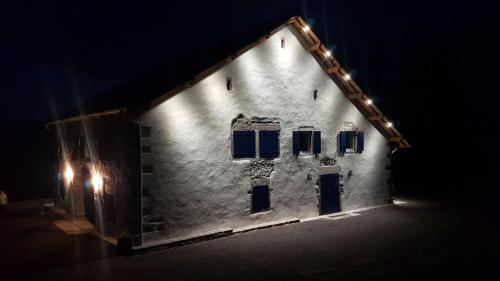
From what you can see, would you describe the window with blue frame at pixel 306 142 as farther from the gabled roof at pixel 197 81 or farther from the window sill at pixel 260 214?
the gabled roof at pixel 197 81

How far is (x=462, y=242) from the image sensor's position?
1114 centimetres

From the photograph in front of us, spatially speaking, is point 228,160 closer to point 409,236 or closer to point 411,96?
point 409,236

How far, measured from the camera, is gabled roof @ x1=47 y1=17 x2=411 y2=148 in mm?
10742

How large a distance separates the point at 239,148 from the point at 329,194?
16.3 ft

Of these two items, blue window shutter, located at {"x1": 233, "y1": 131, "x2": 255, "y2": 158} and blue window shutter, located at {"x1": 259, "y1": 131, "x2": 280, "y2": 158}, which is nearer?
blue window shutter, located at {"x1": 233, "y1": 131, "x2": 255, "y2": 158}

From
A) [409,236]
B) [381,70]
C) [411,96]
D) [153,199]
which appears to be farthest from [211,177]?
[381,70]

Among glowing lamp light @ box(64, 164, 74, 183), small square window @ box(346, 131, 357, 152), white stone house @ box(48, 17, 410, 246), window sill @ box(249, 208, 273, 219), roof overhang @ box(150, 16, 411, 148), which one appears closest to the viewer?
white stone house @ box(48, 17, 410, 246)

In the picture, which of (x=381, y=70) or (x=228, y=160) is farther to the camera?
(x=381, y=70)

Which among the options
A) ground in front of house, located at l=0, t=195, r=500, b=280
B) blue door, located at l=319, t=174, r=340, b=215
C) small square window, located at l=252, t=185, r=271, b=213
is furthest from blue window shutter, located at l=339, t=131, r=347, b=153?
small square window, located at l=252, t=185, r=271, b=213

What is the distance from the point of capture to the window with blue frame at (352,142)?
15.8 metres

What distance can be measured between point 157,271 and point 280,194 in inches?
238

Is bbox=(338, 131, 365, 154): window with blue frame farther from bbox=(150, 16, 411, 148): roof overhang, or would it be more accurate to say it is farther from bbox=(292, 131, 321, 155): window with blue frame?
bbox=(292, 131, 321, 155): window with blue frame

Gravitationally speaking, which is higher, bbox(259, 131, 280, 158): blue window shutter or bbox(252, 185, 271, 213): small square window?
bbox(259, 131, 280, 158): blue window shutter

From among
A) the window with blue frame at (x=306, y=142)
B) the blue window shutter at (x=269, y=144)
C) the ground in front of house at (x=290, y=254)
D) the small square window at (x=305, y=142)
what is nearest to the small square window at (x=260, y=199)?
the ground in front of house at (x=290, y=254)
